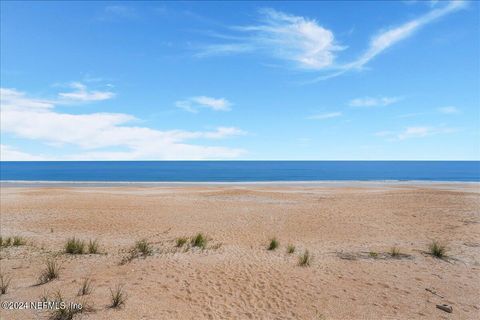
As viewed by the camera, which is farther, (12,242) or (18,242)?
(12,242)

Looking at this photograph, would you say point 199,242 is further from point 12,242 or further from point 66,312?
point 12,242

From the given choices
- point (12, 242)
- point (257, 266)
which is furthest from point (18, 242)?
point (257, 266)

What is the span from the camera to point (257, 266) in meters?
9.53

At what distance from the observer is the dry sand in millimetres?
6957

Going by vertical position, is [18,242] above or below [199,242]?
above

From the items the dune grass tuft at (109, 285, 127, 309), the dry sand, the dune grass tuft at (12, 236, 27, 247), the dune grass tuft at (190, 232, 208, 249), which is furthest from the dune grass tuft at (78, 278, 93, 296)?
the dune grass tuft at (12, 236, 27, 247)

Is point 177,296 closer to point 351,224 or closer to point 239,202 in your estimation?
point 351,224

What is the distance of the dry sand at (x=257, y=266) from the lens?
22.8ft

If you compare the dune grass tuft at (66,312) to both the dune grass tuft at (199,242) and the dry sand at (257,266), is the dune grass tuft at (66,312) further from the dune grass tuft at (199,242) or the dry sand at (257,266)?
the dune grass tuft at (199,242)

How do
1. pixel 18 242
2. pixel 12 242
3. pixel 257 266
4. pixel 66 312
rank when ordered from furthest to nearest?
pixel 12 242
pixel 18 242
pixel 257 266
pixel 66 312

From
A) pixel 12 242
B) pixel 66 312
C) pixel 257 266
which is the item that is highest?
pixel 12 242

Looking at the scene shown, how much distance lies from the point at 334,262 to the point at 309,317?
12.4ft

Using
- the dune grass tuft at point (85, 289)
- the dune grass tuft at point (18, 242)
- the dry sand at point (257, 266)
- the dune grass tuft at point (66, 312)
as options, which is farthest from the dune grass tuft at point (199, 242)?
the dune grass tuft at point (18, 242)

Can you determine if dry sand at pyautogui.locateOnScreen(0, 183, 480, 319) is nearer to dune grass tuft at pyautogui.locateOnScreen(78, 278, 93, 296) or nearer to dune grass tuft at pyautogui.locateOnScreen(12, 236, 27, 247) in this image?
dune grass tuft at pyautogui.locateOnScreen(78, 278, 93, 296)
